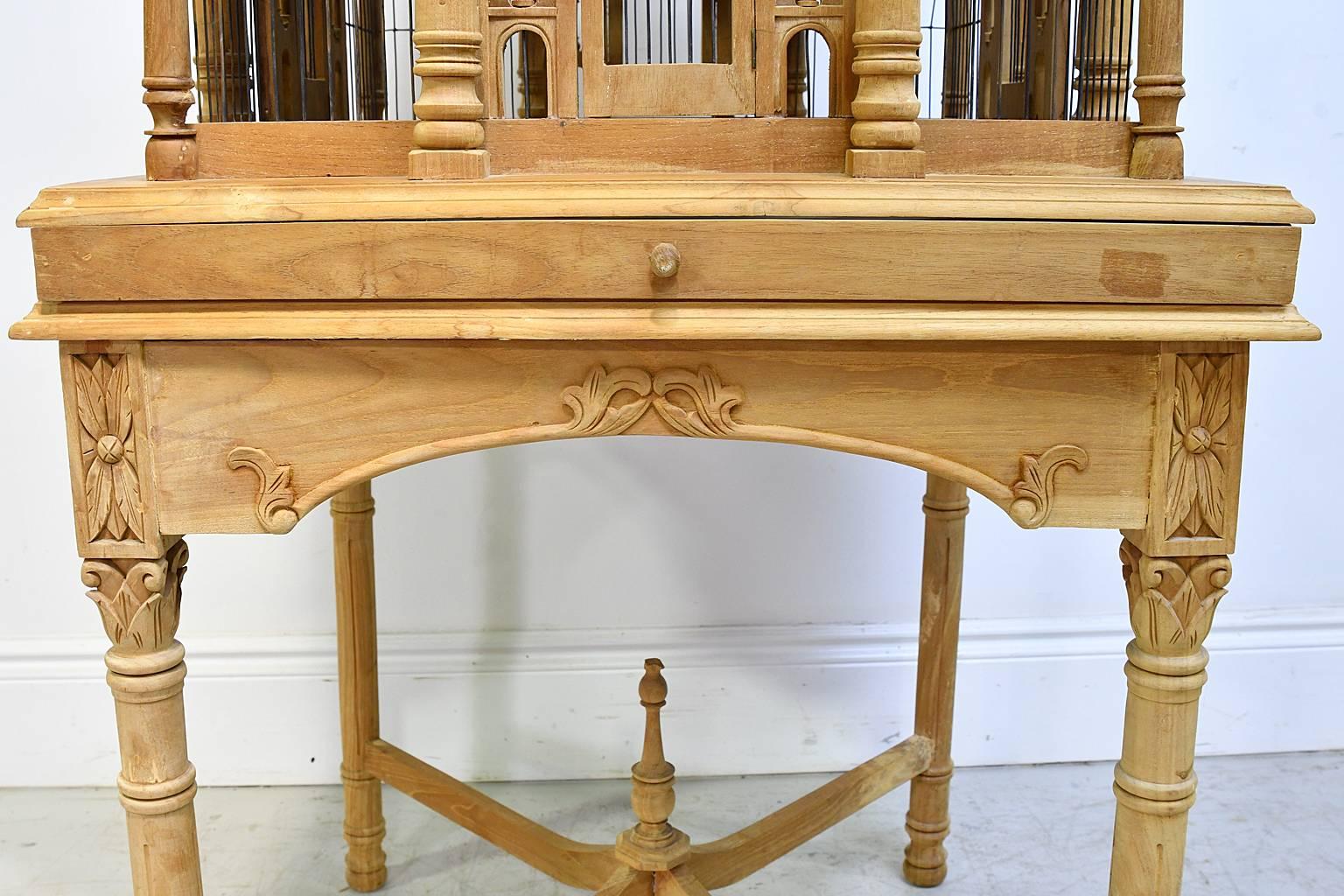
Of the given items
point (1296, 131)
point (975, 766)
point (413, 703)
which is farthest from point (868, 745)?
point (1296, 131)

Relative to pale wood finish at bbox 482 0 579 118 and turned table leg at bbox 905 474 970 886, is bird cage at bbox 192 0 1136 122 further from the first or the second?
turned table leg at bbox 905 474 970 886

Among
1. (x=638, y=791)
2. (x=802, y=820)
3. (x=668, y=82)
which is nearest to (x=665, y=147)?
(x=668, y=82)

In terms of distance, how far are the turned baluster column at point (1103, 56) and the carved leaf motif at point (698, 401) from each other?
426 mm

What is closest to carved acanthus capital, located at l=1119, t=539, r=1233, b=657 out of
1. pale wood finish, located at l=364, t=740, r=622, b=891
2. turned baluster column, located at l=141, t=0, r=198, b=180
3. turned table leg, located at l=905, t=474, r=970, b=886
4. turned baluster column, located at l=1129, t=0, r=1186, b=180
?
turned baluster column, located at l=1129, t=0, r=1186, b=180

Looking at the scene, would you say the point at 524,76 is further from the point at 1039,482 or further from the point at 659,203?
the point at 1039,482

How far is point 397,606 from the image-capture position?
2.00m

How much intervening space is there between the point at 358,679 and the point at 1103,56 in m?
1.09

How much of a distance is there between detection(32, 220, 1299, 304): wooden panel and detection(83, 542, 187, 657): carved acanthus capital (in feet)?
0.75

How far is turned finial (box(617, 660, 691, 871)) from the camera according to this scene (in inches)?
55.8

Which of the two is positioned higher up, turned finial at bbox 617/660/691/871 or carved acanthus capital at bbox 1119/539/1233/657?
carved acanthus capital at bbox 1119/539/1233/657

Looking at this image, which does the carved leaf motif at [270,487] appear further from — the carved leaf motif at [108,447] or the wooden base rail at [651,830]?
the wooden base rail at [651,830]

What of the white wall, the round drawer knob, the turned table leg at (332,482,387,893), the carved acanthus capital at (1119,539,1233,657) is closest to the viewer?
the round drawer knob

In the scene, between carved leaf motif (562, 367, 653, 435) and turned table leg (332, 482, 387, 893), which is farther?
turned table leg (332, 482, 387, 893)

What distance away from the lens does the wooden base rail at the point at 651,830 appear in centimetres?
144
